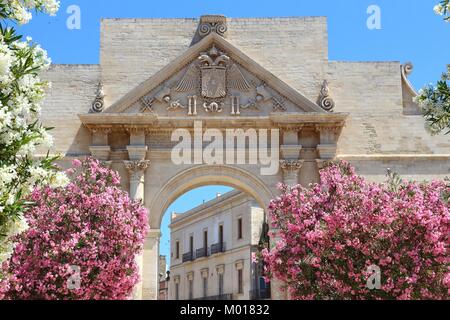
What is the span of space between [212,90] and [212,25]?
6.94 feet

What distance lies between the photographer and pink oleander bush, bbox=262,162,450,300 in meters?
13.4

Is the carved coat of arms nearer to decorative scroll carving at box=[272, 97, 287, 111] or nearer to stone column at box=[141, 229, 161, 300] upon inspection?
decorative scroll carving at box=[272, 97, 287, 111]

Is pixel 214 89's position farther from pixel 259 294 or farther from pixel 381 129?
pixel 259 294

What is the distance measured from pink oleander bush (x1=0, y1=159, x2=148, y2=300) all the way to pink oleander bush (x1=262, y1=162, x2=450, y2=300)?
11.5 ft

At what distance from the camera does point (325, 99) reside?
20.0m

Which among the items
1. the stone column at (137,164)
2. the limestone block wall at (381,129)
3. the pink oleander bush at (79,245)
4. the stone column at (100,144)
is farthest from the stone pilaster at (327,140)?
the pink oleander bush at (79,245)

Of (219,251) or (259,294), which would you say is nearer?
(259,294)

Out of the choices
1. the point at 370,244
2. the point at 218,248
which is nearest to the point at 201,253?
the point at 218,248

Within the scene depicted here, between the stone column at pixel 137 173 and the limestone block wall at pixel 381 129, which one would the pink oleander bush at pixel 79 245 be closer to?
the stone column at pixel 137 173

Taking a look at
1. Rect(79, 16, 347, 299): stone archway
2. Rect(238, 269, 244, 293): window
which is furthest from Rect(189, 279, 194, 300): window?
Rect(79, 16, 347, 299): stone archway

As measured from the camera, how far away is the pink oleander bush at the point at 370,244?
13422 mm

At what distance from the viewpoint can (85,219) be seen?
15023 mm

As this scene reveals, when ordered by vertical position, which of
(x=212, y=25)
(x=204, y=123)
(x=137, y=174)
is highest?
(x=212, y=25)

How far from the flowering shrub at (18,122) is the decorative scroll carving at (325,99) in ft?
43.4
